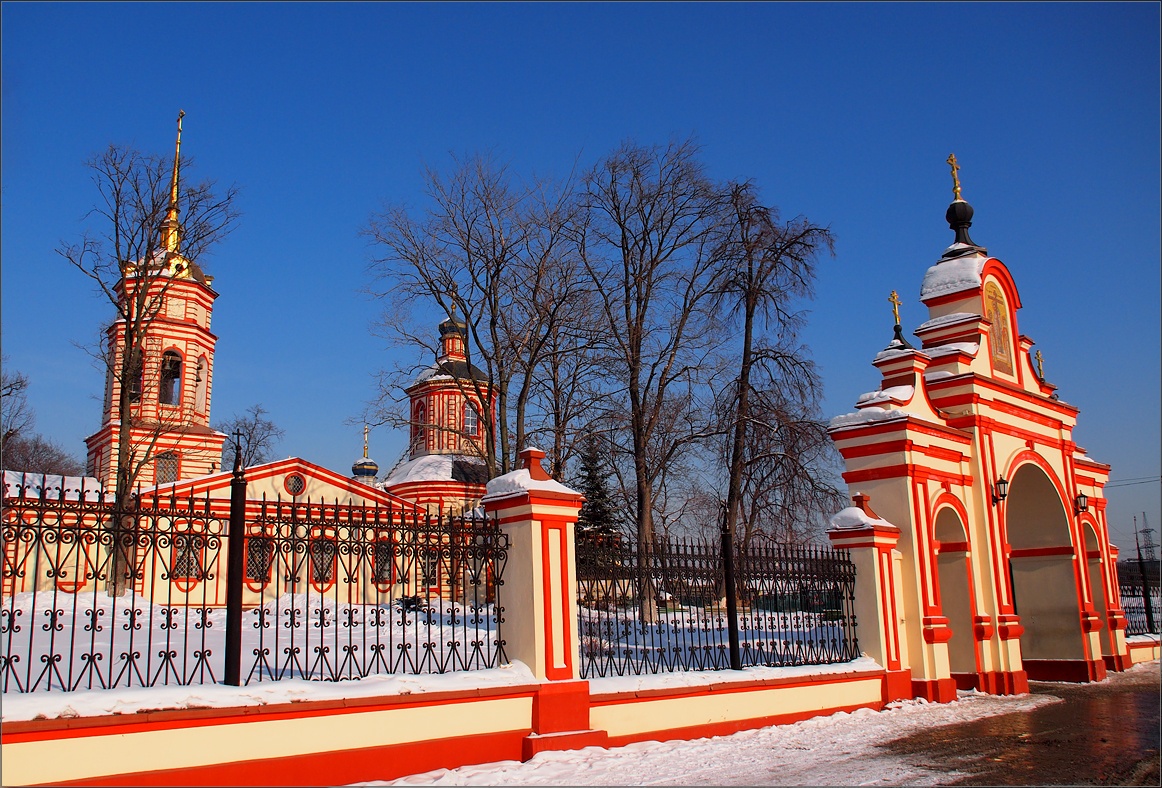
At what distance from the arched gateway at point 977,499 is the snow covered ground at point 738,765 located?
3.35m

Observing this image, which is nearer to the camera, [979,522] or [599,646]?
[599,646]

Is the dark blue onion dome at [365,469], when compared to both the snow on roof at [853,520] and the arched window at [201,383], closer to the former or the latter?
the arched window at [201,383]

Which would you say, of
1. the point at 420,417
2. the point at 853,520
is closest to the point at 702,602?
the point at 853,520

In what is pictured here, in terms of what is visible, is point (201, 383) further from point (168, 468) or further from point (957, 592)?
point (957, 592)

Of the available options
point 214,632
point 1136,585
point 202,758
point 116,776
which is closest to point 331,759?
point 202,758

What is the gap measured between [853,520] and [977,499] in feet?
13.0

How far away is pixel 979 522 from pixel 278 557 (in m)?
12.0

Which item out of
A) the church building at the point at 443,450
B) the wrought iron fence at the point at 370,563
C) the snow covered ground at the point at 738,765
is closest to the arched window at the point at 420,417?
the church building at the point at 443,450

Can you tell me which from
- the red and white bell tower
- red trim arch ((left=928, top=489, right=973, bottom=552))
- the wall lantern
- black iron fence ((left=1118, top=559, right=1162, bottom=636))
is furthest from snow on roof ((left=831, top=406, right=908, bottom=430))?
the red and white bell tower

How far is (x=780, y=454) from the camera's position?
2256 centimetres

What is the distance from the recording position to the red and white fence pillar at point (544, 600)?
8.55 meters

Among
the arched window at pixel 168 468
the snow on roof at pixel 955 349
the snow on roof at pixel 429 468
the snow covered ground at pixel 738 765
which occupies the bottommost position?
the snow covered ground at pixel 738 765

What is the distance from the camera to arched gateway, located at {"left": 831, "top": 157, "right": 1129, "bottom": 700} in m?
13.7

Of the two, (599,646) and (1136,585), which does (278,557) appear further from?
(1136,585)
